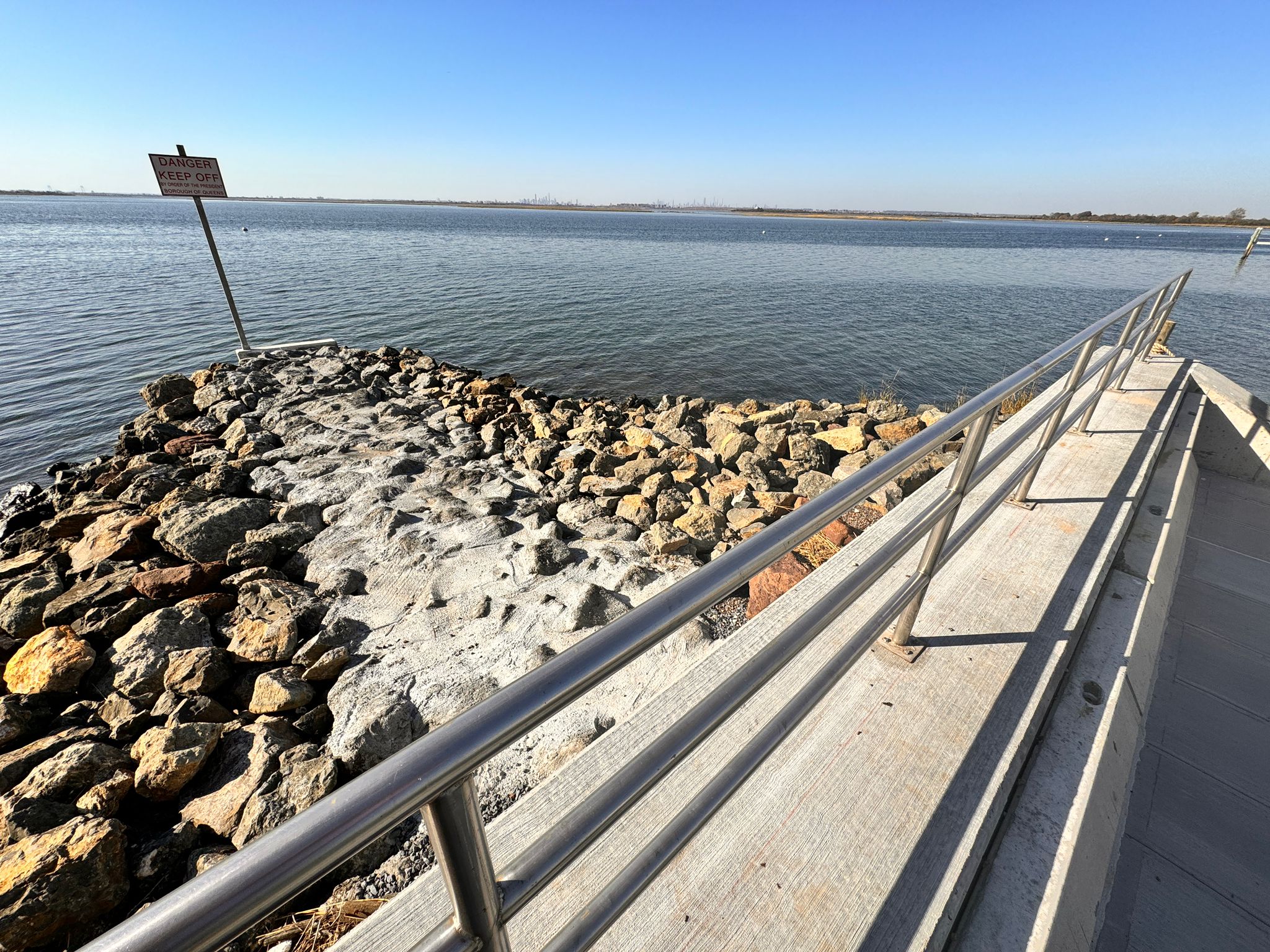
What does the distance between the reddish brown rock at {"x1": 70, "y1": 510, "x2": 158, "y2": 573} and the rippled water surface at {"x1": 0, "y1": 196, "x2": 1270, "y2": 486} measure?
5.14 metres

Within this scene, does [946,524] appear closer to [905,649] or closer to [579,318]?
[905,649]

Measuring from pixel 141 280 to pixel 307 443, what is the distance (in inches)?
1021

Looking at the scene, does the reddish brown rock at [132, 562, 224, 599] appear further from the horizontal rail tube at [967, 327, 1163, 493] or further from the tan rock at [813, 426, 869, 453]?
the tan rock at [813, 426, 869, 453]

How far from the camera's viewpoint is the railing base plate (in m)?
2.28

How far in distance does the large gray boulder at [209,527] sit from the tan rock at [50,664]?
3.67 ft

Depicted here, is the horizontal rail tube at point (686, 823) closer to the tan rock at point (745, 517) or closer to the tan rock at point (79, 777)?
the tan rock at point (79, 777)

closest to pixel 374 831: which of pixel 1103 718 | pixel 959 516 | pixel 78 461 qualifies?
pixel 1103 718

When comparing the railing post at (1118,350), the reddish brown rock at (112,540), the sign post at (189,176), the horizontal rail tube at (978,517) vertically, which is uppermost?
the sign post at (189,176)

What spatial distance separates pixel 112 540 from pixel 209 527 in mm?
847

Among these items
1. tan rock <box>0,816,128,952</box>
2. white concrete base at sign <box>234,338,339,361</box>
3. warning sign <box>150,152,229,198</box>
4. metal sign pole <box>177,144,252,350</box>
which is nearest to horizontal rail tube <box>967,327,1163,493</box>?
tan rock <box>0,816,128,952</box>

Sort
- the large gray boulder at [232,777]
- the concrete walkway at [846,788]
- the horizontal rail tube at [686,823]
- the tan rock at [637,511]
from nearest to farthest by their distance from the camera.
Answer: the horizontal rail tube at [686,823] < the concrete walkway at [846,788] < the large gray boulder at [232,777] < the tan rock at [637,511]

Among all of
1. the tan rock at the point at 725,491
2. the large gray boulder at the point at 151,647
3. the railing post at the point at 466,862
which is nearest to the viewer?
the railing post at the point at 466,862

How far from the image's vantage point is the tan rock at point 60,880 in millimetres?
2070

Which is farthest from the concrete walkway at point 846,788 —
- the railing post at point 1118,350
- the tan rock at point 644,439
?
the tan rock at point 644,439
